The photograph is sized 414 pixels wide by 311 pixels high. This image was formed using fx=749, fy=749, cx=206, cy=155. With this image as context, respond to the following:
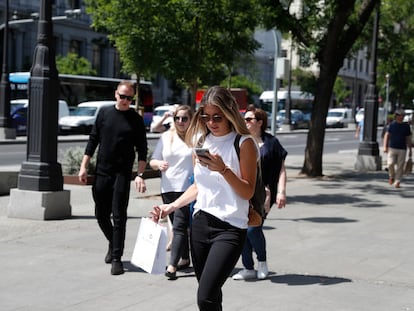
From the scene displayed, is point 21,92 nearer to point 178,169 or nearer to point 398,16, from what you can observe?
point 398,16

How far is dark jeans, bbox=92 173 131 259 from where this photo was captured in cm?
705

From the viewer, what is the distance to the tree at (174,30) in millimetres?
14633

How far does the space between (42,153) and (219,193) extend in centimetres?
622

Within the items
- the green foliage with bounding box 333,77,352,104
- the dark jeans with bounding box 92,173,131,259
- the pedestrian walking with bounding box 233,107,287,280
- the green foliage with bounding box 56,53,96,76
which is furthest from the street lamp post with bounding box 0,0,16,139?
the green foliage with bounding box 333,77,352,104

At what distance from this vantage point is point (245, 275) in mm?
6996

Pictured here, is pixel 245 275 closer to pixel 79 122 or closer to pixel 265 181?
pixel 265 181

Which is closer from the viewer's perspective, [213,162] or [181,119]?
[213,162]

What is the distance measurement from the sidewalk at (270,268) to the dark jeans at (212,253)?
1.50m

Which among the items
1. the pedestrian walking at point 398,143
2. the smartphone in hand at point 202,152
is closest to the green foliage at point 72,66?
the pedestrian walking at point 398,143

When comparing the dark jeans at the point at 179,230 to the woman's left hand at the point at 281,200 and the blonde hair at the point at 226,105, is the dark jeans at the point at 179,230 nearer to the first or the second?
the woman's left hand at the point at 281,200

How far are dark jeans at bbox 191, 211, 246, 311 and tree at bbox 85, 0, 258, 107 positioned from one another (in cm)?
1051

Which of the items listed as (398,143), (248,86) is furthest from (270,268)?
(248,86)

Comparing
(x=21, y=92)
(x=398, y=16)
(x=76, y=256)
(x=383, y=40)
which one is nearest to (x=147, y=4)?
(x=76, y=256)

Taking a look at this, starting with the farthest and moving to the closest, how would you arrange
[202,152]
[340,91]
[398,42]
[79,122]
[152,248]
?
1. [340,91]
2. [79,122]
3. [398,42]
4. [152,248]
5. [202,152]
